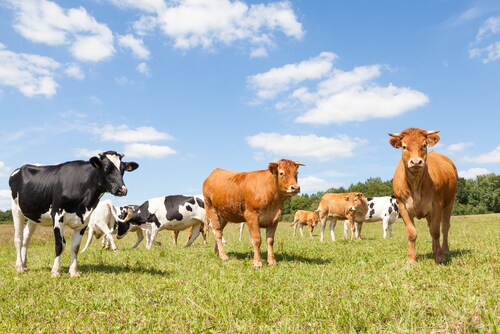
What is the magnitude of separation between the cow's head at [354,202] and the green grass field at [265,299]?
35.2 ft

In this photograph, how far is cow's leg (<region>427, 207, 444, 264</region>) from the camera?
25.0 ft

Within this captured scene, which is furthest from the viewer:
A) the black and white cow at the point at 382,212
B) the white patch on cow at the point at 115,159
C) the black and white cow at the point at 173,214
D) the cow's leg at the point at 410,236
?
the black and white cow at the point at 382,212

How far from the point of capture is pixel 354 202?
19.4 metres

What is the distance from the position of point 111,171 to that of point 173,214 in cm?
832

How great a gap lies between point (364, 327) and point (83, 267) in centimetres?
742

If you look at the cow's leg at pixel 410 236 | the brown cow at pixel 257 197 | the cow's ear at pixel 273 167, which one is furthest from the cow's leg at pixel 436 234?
the cow's ear at pixel 273 167

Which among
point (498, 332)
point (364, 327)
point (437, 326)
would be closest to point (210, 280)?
point (364, 327)

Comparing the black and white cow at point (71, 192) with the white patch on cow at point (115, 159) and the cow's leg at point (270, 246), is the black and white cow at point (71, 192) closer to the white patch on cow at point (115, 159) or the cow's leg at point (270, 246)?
the white patch on cow at point (115, 159)

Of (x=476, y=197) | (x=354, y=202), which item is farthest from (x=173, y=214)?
(x=476, y=197)

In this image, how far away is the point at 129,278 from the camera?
7.27 metres

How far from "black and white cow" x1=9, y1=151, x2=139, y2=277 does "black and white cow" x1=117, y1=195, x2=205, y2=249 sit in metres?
7.45

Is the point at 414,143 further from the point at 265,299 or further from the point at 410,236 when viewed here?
the point at 265,299

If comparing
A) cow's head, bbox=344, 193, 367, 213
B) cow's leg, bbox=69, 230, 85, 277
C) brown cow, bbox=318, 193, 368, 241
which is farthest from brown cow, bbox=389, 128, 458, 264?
brown cow, bbox=318, 193, 368, 241

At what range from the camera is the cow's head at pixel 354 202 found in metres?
19.2
